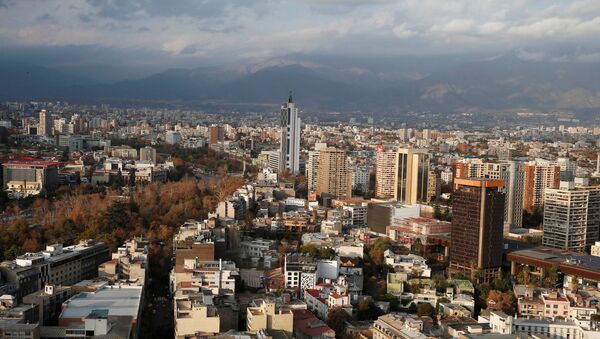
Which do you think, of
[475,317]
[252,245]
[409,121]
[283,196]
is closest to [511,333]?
[475,317]

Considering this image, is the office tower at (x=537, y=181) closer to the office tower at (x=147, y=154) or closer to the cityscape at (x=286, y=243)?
the cityscape at (x=286, y=243)

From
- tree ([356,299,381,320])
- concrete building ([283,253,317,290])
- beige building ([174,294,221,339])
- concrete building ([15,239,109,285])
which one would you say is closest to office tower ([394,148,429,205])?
concrete building ([283,253,317,290])

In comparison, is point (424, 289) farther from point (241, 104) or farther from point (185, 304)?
point (241, 104)

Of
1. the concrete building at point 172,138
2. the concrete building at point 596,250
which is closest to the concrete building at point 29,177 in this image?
the concrete building at point 596,250

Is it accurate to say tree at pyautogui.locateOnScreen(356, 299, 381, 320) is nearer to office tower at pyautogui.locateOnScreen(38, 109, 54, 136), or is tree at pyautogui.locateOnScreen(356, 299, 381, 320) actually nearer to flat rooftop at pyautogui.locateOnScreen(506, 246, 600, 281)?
flat rooftop at pyautogui.locateOnScreen(506, 246, 600, 281)

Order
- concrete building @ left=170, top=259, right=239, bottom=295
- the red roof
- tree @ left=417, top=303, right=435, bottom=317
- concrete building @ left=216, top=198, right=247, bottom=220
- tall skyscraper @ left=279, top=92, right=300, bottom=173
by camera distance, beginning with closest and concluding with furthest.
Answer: the red roof
tree @ left=417, top=303, right=435, bottom=317
concrete building @ left=170, top=259, right=239, bottom=295
concrete building @ left=216, top=198, right=247, bottom=220
tall skyscraper @ left=279, top=92, right=300, bottom=173

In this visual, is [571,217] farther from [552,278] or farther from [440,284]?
[440,284]
